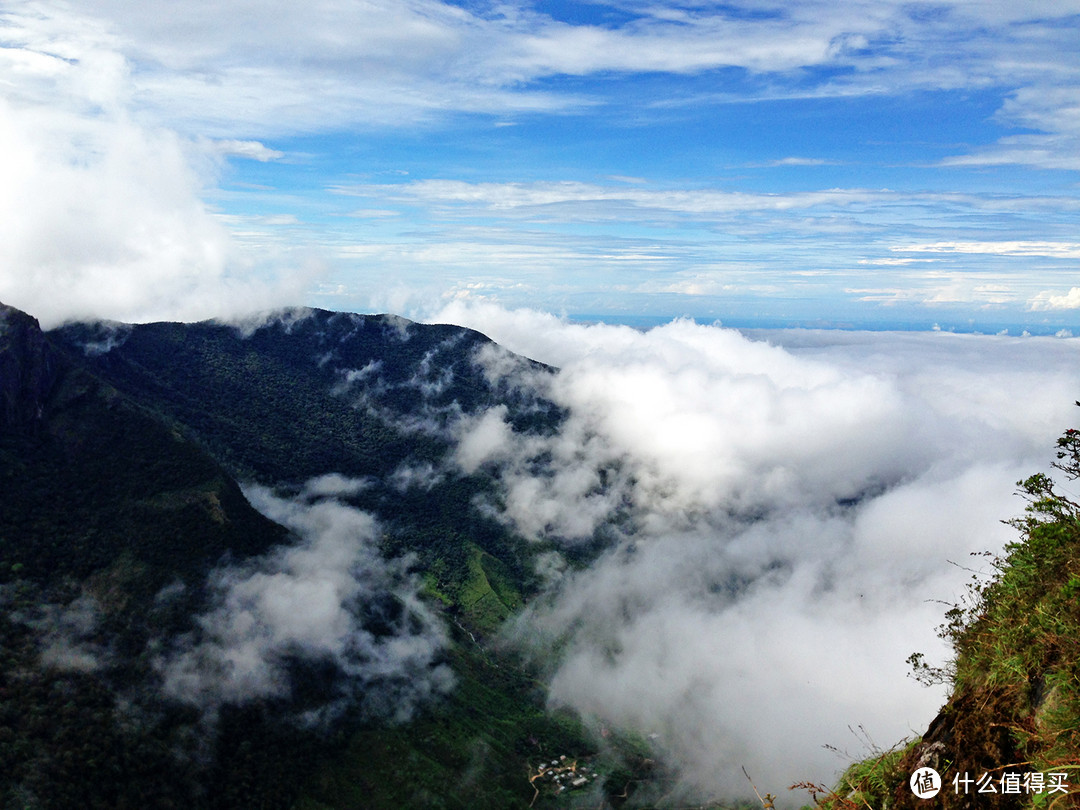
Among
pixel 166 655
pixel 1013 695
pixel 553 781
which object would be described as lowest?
pixel 553 781

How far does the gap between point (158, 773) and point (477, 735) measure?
9210cm

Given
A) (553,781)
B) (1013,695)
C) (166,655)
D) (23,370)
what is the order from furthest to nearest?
Result: (553,781)
(23,370)
(166,655)
(1013,695)

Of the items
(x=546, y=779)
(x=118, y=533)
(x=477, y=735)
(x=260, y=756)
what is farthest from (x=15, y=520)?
(x=546, y=779)

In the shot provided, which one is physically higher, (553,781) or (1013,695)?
(1013,695)

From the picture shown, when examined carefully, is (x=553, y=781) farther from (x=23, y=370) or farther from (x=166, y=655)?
(x=23, y=370)

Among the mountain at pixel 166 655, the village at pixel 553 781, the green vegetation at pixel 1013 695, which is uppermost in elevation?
the green vegetation at pixel 1013 695

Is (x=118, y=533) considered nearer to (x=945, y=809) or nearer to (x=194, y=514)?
(x=194, y=514)

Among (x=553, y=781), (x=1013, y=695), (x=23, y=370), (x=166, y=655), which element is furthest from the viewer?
(x=553, y=781)

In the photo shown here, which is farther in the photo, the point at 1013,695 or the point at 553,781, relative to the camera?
the point at 553,781

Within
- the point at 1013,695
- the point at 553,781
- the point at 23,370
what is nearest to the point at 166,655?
the point at 23,370

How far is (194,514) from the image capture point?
171 metres

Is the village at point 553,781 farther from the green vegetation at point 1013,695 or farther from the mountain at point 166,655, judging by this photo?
the green vegetation at point 1013,695

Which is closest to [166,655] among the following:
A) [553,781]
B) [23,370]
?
[23,370]

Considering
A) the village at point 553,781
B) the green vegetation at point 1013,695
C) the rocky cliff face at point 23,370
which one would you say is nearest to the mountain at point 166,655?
the rocky cliff face at point 23,370
